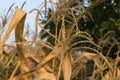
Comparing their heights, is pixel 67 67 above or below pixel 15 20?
below

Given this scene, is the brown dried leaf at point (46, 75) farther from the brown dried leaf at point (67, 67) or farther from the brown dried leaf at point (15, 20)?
the brown dried leaf at point (15, 20)

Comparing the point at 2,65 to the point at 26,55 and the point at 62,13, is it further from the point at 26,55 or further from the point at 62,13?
the point at 62,13

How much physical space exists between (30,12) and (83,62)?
34 centimetres

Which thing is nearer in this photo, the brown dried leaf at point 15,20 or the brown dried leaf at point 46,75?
the brown dried leaf at point 15,20

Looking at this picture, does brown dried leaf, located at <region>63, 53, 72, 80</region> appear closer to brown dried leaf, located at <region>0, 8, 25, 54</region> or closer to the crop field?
the crop field

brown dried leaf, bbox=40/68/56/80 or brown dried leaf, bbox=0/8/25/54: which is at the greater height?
brown dried leaf, bbox=0/8/25/54

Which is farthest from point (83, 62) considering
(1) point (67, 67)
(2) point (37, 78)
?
(2) point (37, 78)

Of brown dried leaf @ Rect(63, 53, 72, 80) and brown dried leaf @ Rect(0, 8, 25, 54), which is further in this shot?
brown dried leaf @ Rect(63, 53, 72, 80)

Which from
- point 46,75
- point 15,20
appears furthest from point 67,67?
point 15,20

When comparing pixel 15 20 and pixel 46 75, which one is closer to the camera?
pixel 15 20

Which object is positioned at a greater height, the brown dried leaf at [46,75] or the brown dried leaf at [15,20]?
the brown dried leaf at [15,20]

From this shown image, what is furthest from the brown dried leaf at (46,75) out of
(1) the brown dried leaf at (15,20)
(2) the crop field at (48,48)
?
(1) the brown dried leaf at (15,20)

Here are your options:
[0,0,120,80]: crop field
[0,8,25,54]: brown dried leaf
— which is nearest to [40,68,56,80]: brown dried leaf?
[0,0,120,80]: crop field

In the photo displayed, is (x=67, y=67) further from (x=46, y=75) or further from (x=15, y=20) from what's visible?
(x=15, y=20)
